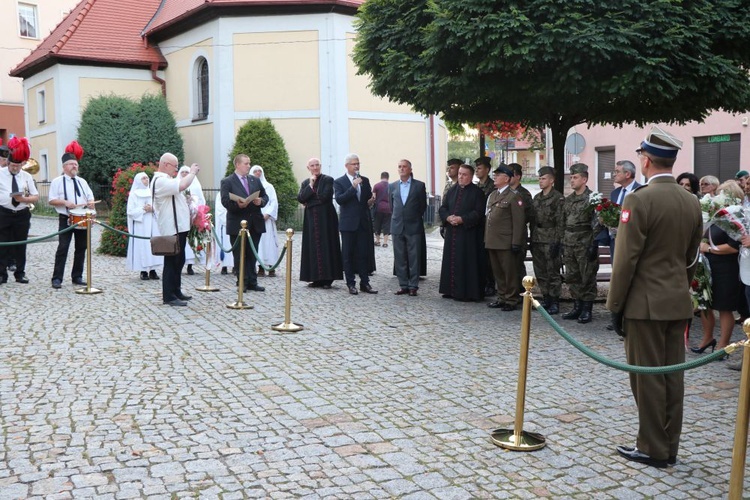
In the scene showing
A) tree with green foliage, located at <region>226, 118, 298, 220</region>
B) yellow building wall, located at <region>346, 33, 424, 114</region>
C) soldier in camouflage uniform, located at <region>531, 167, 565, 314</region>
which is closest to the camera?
soldier in camouflage uniform, located at <region>531, 167, 565, 314</region>

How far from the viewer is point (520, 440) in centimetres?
522

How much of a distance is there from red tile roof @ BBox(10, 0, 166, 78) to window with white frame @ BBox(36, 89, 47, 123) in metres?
0.93

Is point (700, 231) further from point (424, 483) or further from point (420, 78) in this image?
point (420, 78)

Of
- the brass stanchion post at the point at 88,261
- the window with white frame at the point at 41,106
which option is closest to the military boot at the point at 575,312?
the brass stanchion post at the point at 88,261

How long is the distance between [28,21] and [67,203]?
3372 centimetres

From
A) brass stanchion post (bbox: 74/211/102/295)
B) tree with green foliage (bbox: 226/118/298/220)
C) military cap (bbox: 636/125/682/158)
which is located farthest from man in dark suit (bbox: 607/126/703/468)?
tree with green foliage (bbox: 226/118/298/220)

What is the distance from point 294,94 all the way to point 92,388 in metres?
20.1

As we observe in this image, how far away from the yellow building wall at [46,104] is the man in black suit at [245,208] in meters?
21.0

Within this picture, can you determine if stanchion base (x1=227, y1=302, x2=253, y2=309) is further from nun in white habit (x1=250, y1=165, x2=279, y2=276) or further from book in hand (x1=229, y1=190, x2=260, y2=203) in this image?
nun in white habit (x1=250, y1=165, x2=279, y2=276)

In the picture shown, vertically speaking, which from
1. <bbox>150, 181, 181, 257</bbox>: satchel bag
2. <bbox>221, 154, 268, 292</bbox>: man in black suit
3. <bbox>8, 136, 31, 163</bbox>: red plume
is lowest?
<bbox>150, 181, 181, 257</bbox>: satchel bag

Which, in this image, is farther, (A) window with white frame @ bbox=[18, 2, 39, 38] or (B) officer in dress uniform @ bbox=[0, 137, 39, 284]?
(A) window with white frame @ bbox=[18, 2, 39, 38]

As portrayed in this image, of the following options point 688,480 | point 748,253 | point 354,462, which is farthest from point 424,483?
point 748,253

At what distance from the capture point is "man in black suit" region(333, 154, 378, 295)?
39.8 ft

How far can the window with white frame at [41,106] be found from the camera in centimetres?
3139
